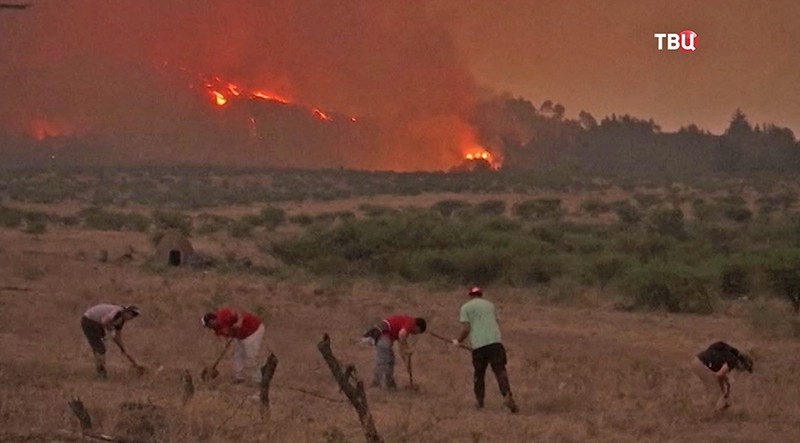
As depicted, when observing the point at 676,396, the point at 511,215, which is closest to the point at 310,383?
the point at 676,396

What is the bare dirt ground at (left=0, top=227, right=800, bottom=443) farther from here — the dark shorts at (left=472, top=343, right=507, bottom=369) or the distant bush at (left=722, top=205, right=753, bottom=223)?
the distant bush at (left=722, top=205, right=753, bottom=223)

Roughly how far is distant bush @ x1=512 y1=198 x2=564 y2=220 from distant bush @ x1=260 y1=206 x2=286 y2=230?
9.67m

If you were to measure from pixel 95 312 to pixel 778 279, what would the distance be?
1633 centimetres

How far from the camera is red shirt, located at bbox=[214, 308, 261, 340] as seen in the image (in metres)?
14.6

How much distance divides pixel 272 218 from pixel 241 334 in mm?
33162

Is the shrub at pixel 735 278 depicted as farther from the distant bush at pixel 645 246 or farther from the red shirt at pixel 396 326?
the red shirt at pixel 396 326

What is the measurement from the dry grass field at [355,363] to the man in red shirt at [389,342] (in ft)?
0.74

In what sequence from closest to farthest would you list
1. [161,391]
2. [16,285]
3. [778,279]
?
[161,391]
[16,285]
[778,279]

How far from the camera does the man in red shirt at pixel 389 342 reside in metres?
15.3

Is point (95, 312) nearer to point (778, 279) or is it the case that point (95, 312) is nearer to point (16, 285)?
point (16, 285)

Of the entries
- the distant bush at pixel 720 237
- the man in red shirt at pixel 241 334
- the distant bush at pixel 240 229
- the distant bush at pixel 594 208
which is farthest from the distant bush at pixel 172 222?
the man in red shirt at pixel 241 334

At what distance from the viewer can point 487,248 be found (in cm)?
3284

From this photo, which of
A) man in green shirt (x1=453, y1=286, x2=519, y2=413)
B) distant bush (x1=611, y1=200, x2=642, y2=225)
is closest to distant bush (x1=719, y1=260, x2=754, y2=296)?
man in green shirt (x1=453, y1=286, x2=519, y2=413)

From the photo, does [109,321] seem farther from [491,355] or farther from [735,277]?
[735,277]
